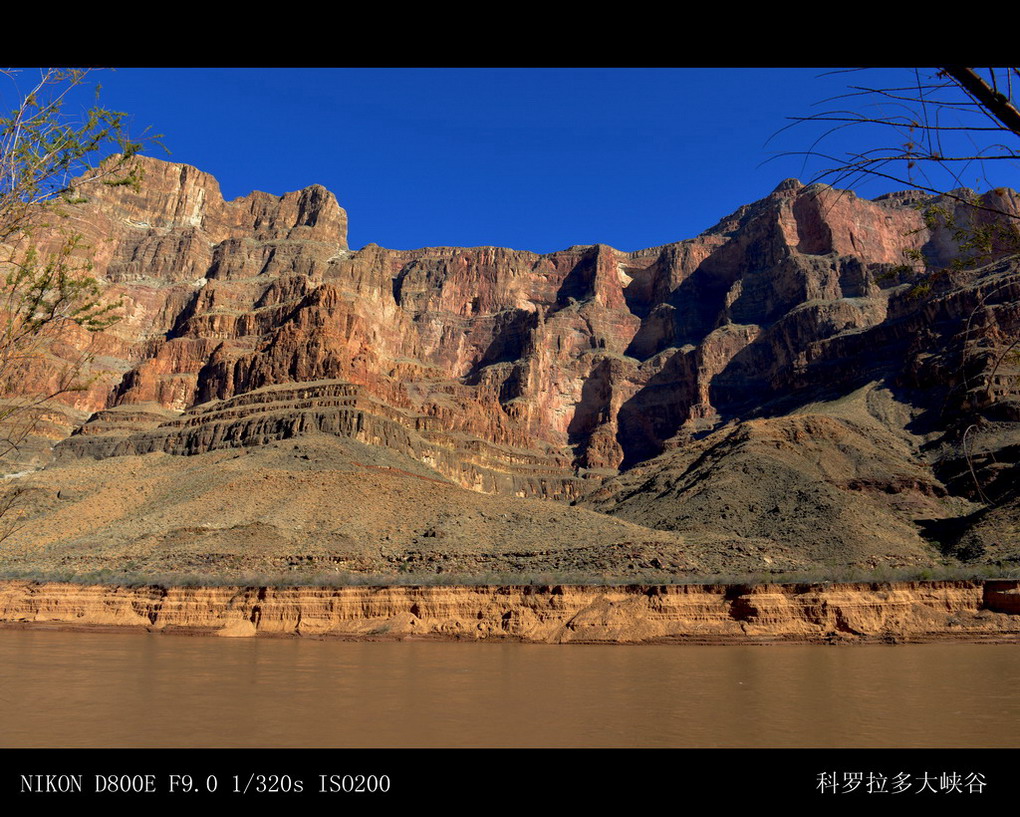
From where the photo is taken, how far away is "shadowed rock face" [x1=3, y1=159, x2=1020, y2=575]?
8256 cm

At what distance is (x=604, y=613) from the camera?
33125mm

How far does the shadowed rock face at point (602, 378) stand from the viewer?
8256 cm

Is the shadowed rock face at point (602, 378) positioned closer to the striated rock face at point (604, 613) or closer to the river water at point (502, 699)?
the striated rock face at point (604, 613)

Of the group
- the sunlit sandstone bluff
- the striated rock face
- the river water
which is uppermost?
the sunlit sandstone bluff

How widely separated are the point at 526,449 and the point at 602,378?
38.6 metres

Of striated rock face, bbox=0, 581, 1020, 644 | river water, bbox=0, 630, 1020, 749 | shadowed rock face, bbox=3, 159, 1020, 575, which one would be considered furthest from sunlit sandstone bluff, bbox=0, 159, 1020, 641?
river water, bbox=0, 630, 1020, 749

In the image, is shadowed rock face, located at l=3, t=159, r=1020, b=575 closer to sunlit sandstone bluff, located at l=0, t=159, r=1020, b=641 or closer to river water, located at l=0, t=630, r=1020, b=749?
sunlit sandstone bluff, located at l=0, t=159, r=1020, b=641

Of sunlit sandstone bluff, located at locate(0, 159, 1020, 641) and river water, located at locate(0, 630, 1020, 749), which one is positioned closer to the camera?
river water, located at locate(0, 630, 1020, 749)

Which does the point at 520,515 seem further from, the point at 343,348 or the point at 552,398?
the point at 552,398

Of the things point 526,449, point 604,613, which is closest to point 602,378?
point 526,449

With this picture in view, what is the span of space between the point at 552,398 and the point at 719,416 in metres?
51.1

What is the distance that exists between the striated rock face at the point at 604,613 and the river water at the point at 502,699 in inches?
226

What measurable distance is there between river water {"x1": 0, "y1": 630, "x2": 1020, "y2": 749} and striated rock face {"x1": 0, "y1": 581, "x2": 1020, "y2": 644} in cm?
575
